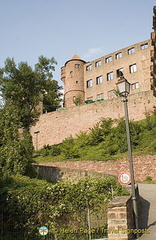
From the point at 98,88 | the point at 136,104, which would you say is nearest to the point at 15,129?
the point at 136,104

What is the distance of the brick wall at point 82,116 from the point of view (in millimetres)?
29562

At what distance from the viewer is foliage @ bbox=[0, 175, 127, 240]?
289 inches

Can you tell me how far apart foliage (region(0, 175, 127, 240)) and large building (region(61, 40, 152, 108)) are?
31.1 m

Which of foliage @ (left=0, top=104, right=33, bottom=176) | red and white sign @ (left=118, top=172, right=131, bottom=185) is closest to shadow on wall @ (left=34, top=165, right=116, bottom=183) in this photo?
foliage @ (left=0, top=104, right=33, bottom=176)

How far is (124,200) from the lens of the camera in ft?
21.1

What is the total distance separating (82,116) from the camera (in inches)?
1329

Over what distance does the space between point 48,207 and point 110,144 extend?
17269mm

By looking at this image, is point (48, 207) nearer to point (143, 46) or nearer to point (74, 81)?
point (143, 46)

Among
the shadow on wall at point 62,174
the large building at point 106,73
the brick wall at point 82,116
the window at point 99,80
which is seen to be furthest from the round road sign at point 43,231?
the window at point 99,80

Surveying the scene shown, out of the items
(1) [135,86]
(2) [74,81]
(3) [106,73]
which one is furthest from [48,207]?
(2) [74,81]

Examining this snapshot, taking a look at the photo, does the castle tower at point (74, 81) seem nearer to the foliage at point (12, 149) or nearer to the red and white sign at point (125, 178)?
the foliage at point (12, 149)

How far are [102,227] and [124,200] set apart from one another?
1.26m

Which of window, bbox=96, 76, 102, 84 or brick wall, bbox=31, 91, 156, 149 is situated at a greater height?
window, bbox=96, 76, 102, 84

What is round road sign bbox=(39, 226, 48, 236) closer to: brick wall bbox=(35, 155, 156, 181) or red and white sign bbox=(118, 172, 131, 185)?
red and white sign bbox=(118, 172, 131, 185)
